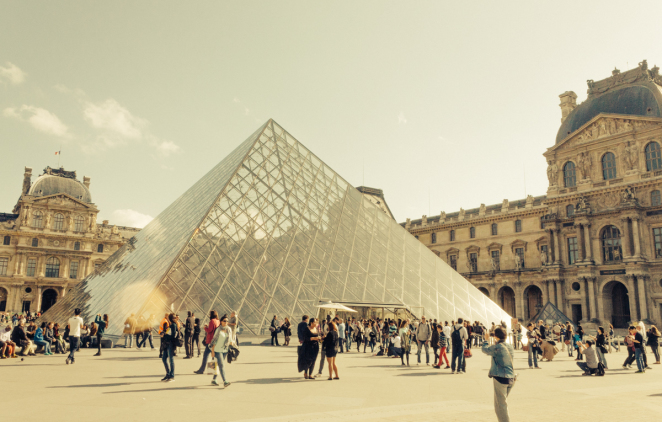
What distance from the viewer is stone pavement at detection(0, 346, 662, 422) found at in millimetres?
6141

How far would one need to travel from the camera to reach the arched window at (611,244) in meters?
41.8

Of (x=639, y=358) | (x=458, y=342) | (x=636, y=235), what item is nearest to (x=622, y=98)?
(x=636, y=235)

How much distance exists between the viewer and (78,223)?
6838 centimetres

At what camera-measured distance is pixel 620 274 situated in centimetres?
4091

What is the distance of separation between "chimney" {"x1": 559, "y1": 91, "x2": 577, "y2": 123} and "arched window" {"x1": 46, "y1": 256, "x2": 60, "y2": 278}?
221 feet

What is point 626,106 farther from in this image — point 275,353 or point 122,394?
point 122,394

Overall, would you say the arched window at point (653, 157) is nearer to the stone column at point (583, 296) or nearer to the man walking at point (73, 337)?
the stone column at point (583, 296)

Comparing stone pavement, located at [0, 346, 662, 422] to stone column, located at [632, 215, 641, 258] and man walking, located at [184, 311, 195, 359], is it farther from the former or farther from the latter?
stone column, located at [632, 215, 641, 258]

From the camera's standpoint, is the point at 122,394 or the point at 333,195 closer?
the point at 122,394

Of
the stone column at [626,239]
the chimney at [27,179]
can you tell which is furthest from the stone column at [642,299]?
the chimney at [27,179]

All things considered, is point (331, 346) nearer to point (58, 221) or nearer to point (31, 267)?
point (31, 267)

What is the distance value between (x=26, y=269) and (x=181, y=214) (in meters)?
50.9

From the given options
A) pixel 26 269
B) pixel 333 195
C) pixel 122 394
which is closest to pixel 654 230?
pixel 333 195

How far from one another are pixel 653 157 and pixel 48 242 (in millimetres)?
71691
